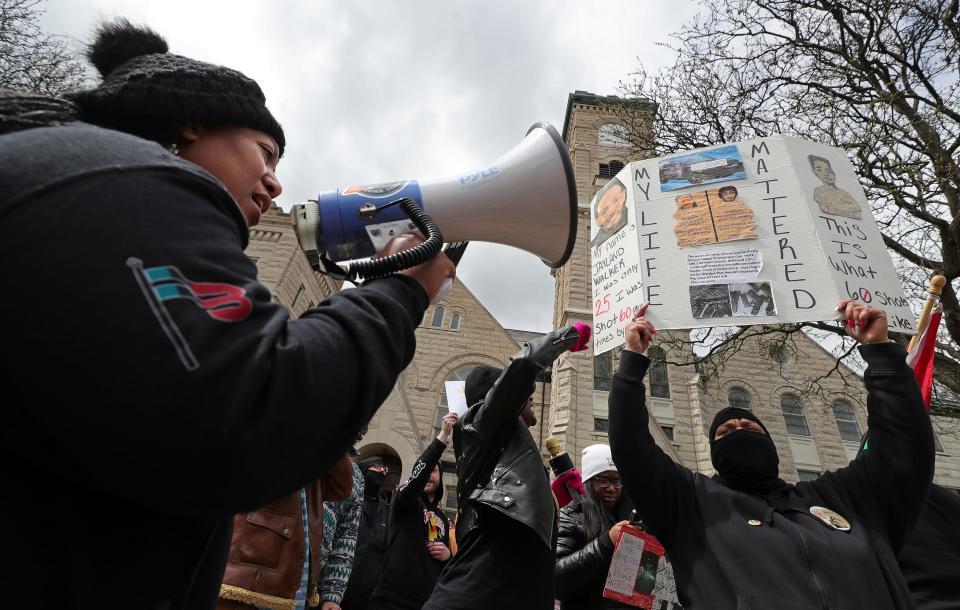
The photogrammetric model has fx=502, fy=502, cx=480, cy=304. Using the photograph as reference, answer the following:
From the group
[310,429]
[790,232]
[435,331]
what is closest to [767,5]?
[790,232]

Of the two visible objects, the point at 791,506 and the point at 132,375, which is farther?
the point at 791,506

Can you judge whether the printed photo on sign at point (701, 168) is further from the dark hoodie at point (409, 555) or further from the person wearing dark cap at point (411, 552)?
the dark hoodie at point (409, 555)

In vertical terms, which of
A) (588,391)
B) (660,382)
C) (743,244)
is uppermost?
(660,382)

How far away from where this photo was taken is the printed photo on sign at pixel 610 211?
3.17m

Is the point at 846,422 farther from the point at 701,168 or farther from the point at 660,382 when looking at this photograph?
the point at 701,168

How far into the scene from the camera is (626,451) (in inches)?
84.4

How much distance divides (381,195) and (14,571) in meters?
1.01

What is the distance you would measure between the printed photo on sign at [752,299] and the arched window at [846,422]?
19.0 metres

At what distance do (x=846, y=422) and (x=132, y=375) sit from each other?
2210cm

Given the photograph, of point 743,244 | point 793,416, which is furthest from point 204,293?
point 793,416

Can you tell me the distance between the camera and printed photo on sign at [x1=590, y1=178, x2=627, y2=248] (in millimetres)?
3168

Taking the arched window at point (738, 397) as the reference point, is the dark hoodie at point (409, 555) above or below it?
below

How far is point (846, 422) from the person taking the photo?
17.7 meters

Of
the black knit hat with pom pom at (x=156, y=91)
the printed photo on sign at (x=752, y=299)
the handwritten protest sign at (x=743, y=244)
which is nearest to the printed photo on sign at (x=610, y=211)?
the handwritten protest sign at (x=743, y=244)
